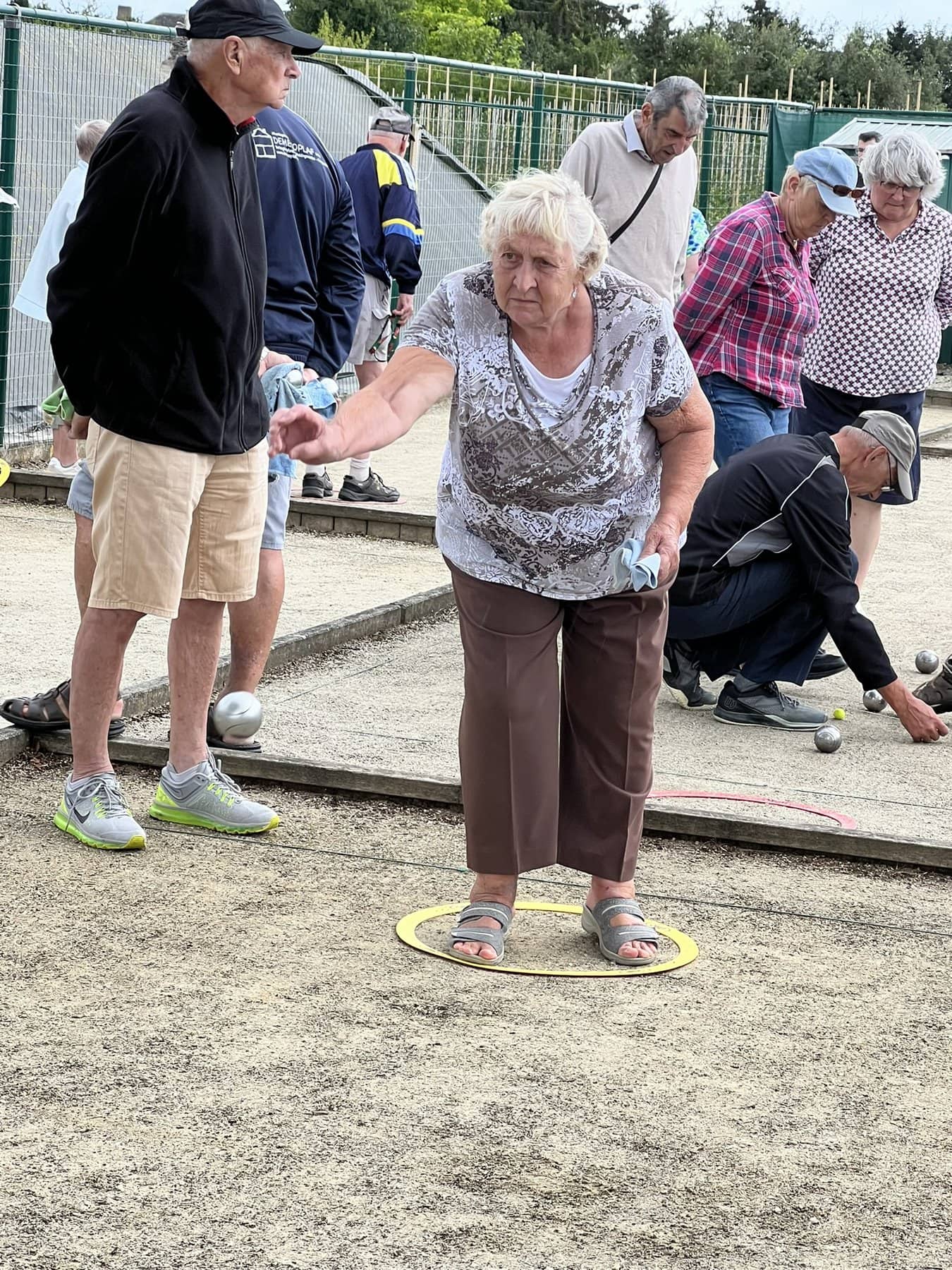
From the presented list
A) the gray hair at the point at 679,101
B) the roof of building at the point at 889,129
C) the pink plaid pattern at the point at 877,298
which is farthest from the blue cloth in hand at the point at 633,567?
the roof of building at the point at 889,129

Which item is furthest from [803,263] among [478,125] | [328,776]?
[478,125]

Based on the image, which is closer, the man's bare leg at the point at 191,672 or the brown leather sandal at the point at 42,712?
the man's bare leg at the point at 191,672

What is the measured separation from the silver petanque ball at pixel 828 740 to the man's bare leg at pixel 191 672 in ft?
6.65

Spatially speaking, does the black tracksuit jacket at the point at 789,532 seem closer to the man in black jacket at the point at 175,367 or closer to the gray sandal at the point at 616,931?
the man in black jacket at the point at 175,367

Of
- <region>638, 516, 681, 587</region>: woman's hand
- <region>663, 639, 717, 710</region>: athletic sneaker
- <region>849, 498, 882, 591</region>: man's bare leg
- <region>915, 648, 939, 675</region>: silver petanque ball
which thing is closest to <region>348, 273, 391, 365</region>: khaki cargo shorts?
<region>849, 498, 882, 591</region>: man's bare leg

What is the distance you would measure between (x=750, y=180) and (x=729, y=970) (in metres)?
15.5

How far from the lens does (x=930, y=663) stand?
6648 mm

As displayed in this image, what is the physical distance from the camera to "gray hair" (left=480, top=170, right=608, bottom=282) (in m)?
3.47

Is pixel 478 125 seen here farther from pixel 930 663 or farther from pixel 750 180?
pixel 930 663

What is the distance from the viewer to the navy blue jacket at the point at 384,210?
33.7 ft

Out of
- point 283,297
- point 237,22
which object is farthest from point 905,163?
point 237,22

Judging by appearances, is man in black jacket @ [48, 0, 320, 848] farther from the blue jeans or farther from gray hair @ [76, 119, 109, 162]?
gray hair @ [76, 119, 109, 162]

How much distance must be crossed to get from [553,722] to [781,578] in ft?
7.06

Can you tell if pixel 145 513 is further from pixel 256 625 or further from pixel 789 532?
pixel 789 532
